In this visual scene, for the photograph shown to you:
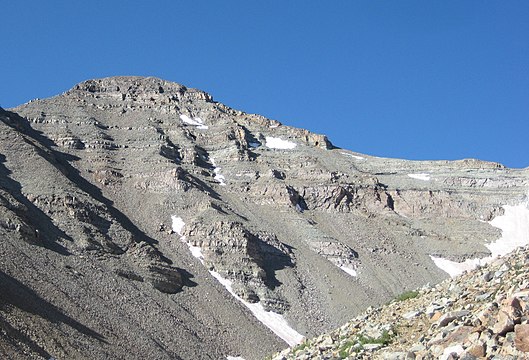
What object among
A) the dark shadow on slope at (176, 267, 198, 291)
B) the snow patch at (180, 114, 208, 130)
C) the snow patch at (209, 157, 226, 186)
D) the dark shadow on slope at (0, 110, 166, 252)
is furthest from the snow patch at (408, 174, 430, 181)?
the dark shadow on slope at (176, 267, 198, 291)

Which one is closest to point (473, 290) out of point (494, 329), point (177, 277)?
point (494, 329)

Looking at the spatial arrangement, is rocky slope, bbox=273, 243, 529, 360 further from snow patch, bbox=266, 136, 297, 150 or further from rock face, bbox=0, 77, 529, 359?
snow patch, bbox=266, 136, 297, 150

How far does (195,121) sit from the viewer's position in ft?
396

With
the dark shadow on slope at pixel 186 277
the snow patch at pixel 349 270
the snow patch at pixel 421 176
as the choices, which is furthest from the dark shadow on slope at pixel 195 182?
the snow patch at pixel 421 176

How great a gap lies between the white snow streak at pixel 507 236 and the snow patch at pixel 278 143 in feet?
121

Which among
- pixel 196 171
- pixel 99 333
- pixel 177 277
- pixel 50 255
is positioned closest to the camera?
pixel 99 333

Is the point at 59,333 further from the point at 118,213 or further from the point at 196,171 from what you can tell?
the point at 196,171

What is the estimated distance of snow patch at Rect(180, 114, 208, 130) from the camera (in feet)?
389

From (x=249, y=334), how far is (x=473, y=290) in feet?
164

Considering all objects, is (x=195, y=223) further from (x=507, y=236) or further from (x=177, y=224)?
(x=507, y=236)

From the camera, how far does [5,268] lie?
4734 centimetres

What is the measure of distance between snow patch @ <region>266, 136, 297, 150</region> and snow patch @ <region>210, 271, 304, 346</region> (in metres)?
50.0

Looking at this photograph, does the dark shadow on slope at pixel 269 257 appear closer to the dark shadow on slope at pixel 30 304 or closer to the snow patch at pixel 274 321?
the snow patch at pixel 274 321

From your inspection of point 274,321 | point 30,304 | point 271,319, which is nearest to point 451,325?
point 30,304
